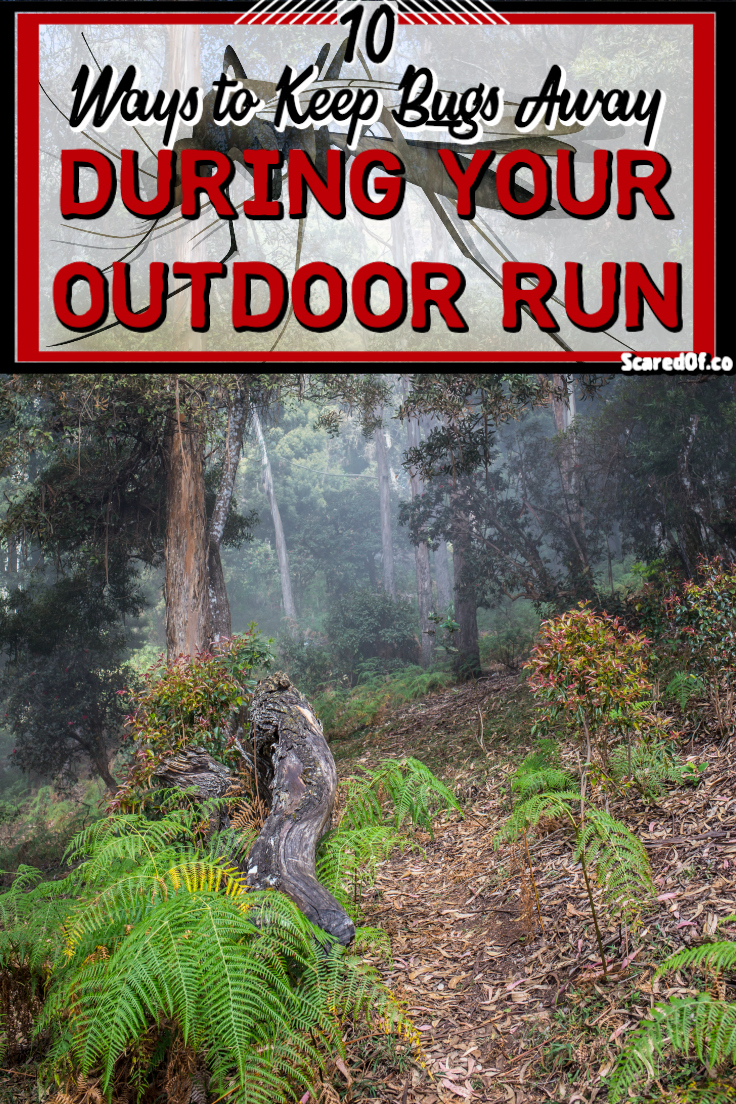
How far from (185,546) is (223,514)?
4.91 ft

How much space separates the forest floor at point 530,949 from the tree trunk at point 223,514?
5770 mm

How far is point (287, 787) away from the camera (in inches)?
154

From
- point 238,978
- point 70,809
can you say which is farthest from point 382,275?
point 70,809

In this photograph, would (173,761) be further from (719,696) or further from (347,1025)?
(719,696)

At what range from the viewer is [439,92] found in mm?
4492

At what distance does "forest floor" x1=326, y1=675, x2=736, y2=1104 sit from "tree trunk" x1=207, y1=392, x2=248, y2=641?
5770 millimetres

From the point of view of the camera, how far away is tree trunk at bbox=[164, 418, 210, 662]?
29.3ft

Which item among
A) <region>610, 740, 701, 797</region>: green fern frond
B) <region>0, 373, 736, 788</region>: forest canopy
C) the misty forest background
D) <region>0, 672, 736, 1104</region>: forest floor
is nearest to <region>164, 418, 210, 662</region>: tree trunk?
<region>0, 373, 736, 788</region>: forest canopy

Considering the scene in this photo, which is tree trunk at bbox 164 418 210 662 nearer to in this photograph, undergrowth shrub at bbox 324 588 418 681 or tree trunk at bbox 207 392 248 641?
tree trunk at bbox 207 392 248 641

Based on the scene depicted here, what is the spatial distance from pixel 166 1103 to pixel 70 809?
12113 millimetres

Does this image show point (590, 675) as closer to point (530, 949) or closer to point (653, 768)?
point (653, 768)

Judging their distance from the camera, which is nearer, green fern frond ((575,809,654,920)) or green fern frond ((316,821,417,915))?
green fern frond ((575,809,654,920))

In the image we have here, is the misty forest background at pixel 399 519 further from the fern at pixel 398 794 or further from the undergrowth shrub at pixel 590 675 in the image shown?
the undergrowth shrub at pixel 590 675

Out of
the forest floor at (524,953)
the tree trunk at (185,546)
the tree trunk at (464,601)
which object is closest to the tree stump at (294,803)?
the forest floor at (524,953)
